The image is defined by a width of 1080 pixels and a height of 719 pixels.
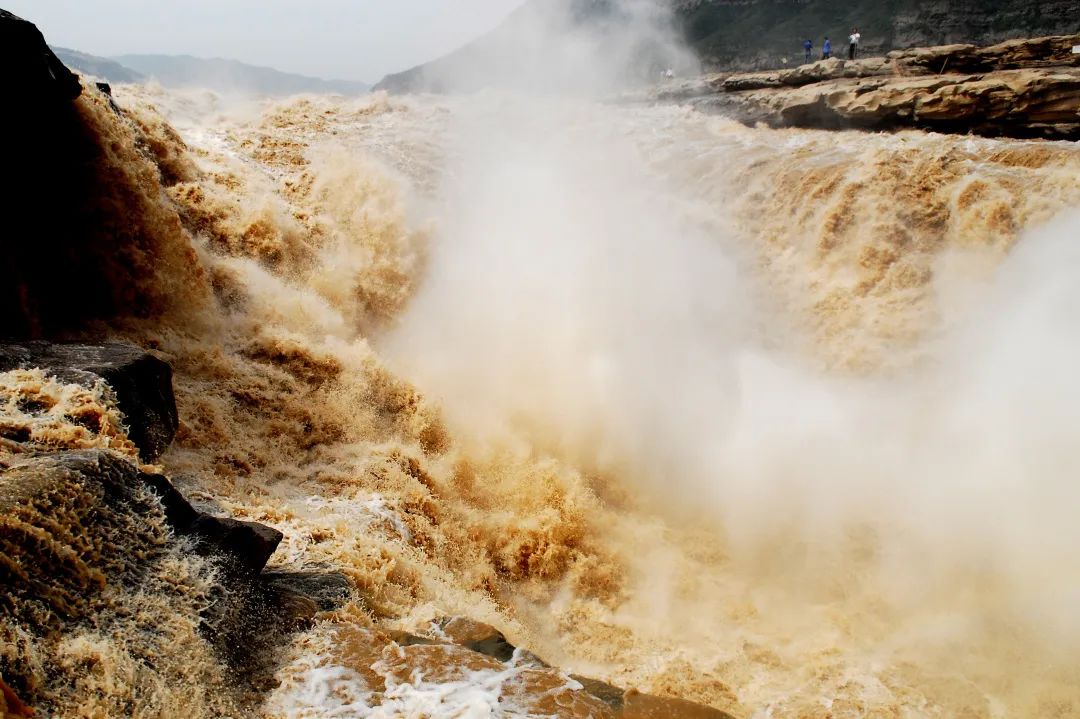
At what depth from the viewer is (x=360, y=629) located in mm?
3758

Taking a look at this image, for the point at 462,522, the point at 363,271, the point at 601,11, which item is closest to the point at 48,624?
the point at 462,522

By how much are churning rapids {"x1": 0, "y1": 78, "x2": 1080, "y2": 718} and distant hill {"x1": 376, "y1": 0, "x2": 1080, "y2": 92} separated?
15.8 meters

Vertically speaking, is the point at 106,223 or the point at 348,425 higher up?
the point at 106,223

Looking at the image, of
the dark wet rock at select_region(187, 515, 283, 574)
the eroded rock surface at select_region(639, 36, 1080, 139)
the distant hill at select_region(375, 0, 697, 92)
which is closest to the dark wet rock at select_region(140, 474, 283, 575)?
the dark wet rock at select_region(187, 515, 283, 574)

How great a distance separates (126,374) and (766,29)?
3554cm

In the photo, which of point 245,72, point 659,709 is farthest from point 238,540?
point 245,72

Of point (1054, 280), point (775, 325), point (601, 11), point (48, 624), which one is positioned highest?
point (601, 11)

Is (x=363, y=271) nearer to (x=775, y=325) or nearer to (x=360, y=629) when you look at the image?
(x=775, y=325)

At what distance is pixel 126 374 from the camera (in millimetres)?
4621

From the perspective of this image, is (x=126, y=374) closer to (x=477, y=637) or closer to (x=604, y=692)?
(x=477, y=637)

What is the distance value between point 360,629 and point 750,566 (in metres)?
4.00

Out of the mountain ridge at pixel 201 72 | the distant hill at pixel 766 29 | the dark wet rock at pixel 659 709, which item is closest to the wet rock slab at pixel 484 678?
the dark wet rock at pixel 659 709

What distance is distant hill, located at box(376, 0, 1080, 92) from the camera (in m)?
22.2

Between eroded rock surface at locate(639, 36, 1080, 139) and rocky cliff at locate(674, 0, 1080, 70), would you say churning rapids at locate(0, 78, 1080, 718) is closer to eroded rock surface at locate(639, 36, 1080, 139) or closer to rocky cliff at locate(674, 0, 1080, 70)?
eroded rock surface at locate(639, 36, 1080, 139)
